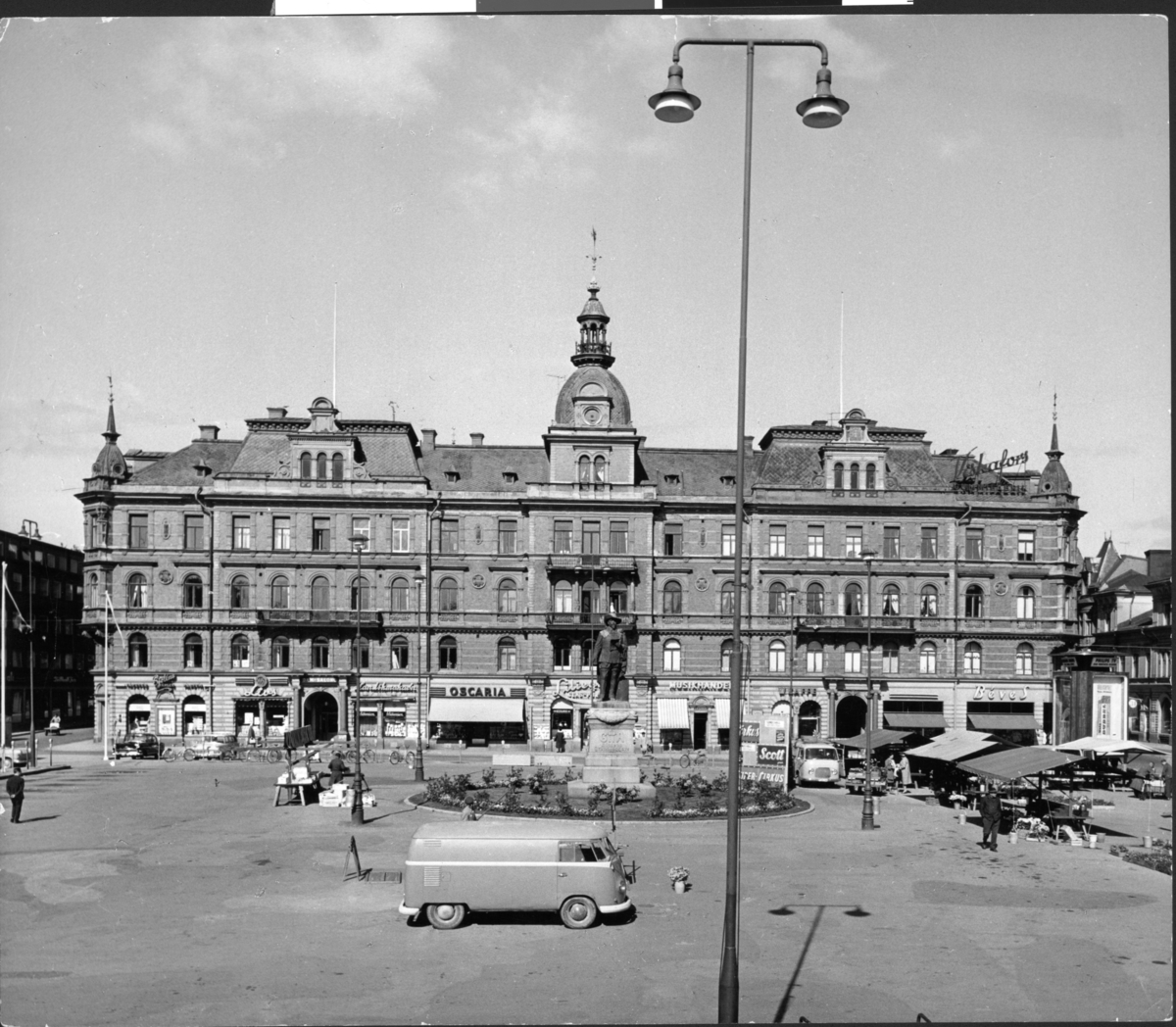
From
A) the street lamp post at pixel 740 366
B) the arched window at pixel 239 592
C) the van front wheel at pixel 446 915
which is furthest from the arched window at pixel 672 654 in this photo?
the street lamp post at pixel 740 366

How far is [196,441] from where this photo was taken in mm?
70000

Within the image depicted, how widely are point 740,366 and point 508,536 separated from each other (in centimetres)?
5068

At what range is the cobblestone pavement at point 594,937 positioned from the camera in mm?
18297

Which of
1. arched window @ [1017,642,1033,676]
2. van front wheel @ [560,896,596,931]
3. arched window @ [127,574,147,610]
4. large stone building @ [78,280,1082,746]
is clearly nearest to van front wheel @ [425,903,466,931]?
van front wheel @ [560,896,596,931]

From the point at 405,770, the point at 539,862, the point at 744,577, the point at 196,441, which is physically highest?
the point at 196,441

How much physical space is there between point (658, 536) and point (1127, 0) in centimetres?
5105

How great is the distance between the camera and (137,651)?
218 feet

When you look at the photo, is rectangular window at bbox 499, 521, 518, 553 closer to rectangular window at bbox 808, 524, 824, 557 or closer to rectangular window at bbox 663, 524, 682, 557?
rectangular window at bbox 663, 524, 682, 557

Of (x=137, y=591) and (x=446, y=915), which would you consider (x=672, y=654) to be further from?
(x=446, y=915)

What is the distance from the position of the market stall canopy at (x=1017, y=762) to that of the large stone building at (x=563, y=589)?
2758 cm

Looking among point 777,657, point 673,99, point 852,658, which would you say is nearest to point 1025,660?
point 852,658

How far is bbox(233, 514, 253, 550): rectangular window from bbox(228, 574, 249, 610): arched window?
178cm

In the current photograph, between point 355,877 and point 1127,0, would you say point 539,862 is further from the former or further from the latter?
point 1127,0

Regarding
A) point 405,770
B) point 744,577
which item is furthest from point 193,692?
point 744,577
